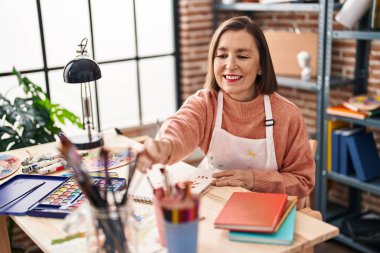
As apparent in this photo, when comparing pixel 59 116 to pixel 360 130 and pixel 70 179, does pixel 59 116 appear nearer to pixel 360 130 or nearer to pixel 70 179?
pixel 70 179

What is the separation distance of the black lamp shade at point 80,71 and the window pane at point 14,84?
132 centimetres

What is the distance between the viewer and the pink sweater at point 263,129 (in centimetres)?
188

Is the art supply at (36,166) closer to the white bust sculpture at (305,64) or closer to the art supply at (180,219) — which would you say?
the art supply at (180,219)

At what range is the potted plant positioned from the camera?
2785mm

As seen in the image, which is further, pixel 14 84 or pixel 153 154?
pixel 14 84

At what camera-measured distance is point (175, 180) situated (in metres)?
1.85

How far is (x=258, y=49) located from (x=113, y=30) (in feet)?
5.57

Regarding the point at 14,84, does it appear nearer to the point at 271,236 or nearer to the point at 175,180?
the point at 175,180

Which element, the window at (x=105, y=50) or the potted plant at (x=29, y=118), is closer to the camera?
the potted plant at (x=29, y=118)

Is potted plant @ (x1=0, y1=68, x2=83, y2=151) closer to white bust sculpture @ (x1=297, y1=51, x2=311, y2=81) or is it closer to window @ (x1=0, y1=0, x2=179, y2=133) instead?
window @ (x1=0, y1=0, x2=179, y2=133)

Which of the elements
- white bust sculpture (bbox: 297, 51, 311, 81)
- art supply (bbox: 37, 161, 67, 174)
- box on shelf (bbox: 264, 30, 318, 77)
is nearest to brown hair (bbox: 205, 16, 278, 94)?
art supply (bbox: 37, 161, 67, 174)

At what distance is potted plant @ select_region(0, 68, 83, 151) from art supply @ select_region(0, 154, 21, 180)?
56 centimetres

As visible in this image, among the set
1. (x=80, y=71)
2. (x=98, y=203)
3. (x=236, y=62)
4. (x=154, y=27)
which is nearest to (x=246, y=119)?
(x=236, y=62)

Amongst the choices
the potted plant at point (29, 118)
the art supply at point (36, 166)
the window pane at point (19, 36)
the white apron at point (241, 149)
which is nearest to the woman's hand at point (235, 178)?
the white apron at point (241, 149)
